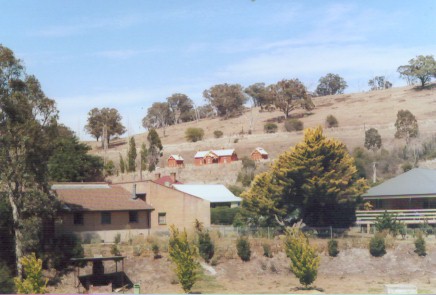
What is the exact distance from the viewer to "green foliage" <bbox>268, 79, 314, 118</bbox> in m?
98.1

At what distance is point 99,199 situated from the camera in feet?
133

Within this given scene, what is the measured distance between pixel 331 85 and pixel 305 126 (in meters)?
40.6

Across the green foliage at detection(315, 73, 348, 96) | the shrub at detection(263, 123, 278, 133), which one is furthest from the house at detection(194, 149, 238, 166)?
the green foliage at detection(315, 73, 348, 96)

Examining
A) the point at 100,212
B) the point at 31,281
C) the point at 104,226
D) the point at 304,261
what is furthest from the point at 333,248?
the point at 31,281

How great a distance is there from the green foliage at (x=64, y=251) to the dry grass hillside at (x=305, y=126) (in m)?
32.5

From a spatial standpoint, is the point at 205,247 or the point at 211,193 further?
the point at 211,193

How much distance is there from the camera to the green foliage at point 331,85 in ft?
438

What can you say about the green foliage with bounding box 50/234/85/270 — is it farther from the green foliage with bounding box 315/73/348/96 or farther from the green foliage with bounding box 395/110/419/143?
the green foliage with bounding box 315/73/348/96

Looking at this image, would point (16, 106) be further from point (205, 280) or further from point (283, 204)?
point (283, 204)

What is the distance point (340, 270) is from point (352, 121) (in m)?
67.6

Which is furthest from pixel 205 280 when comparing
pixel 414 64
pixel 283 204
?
pixel 414 64

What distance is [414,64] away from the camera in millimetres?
109875

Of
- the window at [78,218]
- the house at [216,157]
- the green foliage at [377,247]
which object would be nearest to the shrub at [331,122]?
the house at [216,157]

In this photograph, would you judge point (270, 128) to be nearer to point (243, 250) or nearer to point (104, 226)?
point (104, 226)
